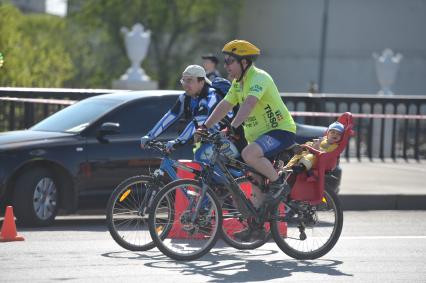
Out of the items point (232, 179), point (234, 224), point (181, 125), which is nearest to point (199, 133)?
point (232, 179)

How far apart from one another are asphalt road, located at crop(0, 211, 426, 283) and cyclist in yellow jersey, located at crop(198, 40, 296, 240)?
0.56 metres

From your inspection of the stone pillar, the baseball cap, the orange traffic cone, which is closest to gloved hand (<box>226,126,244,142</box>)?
the baseball cap

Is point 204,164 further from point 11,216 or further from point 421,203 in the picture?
point 421,203

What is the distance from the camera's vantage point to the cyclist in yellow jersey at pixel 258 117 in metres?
10.1

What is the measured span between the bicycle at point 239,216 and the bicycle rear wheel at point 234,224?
0.14ft

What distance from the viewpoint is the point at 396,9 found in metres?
66.1

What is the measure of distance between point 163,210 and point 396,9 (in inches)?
2263

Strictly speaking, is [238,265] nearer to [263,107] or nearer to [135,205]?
[135,205]

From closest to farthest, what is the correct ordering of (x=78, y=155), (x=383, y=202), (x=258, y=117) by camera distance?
(x=258, y=117), (x=78, y=155), (x=383, y=202)

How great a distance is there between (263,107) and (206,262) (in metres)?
1.36

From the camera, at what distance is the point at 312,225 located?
408 inches

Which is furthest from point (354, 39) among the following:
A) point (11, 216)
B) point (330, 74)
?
point (11, 216)

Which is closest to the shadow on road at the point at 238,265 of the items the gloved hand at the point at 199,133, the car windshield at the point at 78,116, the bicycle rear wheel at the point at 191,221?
the bicycle rear wheel at the point at 191,221

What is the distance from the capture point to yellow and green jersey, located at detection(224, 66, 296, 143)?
10125mm
